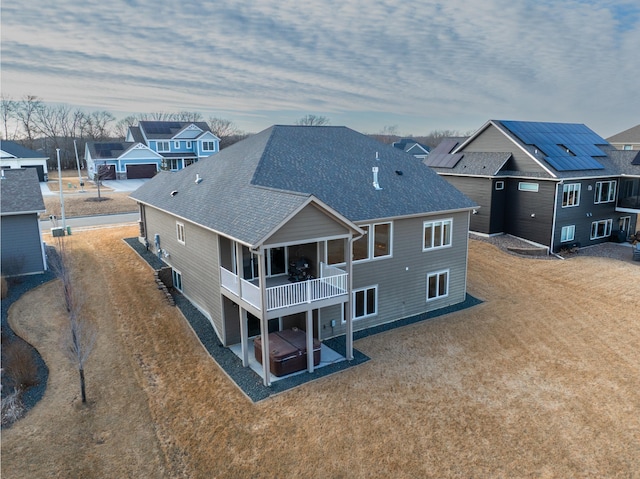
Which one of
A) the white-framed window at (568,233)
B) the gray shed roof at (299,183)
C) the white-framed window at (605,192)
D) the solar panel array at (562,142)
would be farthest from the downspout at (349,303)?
the white-framed window at (605,192)

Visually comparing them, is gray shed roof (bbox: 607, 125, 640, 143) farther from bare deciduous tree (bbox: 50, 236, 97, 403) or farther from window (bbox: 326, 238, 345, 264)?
bare deciduous tree (bbox: 50, 236, 97, 403)

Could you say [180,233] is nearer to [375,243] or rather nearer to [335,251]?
[335,251]

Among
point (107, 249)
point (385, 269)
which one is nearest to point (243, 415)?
point (385, 269)

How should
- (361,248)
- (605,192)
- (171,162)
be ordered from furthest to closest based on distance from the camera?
(171,162), (605,192), (361,248)

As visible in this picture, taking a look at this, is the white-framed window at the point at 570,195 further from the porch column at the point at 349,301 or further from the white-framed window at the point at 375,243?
the porch column at the point at 349,301

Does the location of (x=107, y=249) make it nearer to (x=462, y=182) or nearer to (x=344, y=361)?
(x=344, y=361)

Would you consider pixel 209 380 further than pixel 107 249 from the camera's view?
No

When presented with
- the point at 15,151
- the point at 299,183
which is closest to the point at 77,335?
the point at 299,183

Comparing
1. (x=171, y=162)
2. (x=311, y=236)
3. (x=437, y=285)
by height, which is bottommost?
(x=437, y=285)
